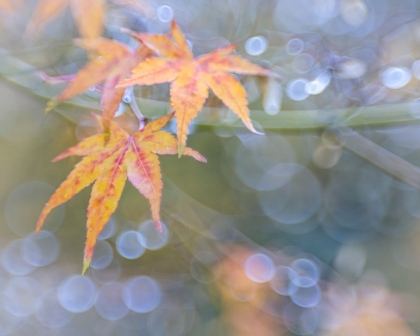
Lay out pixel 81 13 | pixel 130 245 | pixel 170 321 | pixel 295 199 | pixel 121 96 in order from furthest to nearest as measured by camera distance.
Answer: pixel 295 199 < pixel 170 321 < pixel 130 245 < pixel 81 13 < pixel 121 96

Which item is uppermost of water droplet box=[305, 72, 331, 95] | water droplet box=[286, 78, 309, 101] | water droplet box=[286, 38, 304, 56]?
water droplet box=[286, 38, 304, 56]

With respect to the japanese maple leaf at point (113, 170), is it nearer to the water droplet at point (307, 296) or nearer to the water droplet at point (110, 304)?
the water droplet at point (307, 296)

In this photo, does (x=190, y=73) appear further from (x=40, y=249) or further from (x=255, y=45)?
(x=40, y=249)

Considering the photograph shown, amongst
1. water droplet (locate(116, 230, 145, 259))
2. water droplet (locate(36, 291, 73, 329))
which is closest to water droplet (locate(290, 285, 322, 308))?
water droplet (locate(116, 230, 145, 259))

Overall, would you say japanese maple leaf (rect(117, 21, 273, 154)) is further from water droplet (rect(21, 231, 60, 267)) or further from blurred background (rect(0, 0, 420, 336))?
water droplet (rect(21, 231, 60, 267))

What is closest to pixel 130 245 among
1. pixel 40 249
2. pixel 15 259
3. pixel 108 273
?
pixel 108 273

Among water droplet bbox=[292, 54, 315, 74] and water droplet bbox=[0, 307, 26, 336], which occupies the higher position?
water droplet bbox=[292, 54, 315, 74]

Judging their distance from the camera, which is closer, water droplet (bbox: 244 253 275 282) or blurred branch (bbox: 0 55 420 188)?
blurred branch (bbox: 0 55 420 188)
